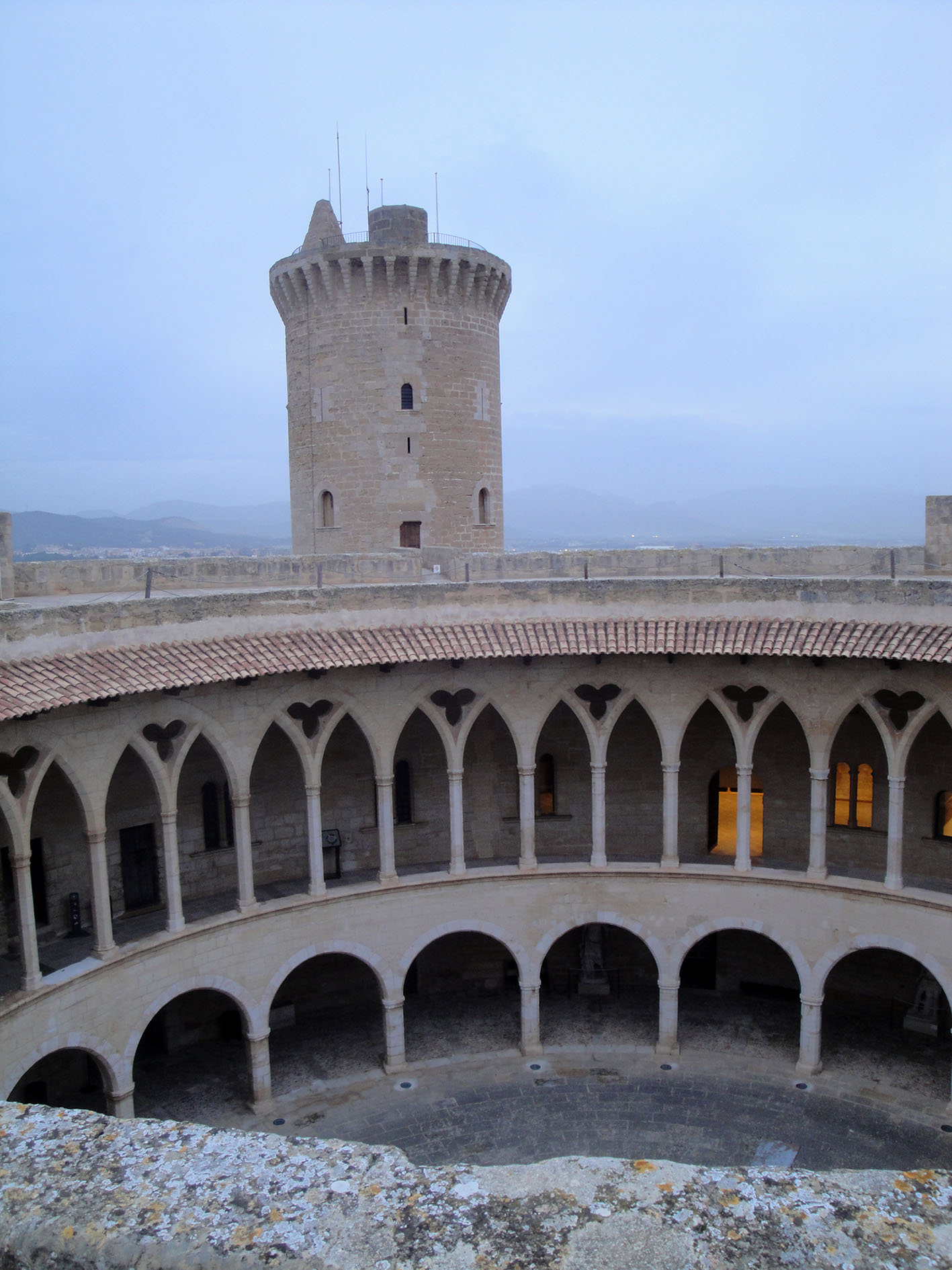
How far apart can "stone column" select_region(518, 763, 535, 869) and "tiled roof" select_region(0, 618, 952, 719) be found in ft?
10.1

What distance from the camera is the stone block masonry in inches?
173

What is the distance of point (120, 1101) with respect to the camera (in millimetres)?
19516

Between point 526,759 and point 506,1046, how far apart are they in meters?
6.44

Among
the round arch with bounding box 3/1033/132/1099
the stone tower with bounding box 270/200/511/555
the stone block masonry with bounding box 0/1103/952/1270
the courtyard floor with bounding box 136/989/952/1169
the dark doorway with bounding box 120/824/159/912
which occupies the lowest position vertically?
the courtyard floor with bounding box 136/989/952/1169

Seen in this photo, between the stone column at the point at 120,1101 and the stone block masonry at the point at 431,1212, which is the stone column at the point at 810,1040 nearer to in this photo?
the stone column at the point at 120,1101

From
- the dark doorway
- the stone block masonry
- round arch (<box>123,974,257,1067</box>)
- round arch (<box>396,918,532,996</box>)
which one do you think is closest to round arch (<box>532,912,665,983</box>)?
round arch (<box>396,918,532,996</box>)

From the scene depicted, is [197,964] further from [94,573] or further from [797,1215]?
[797,1215]

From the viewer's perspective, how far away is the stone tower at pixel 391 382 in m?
32.9

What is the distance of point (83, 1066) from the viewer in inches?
876

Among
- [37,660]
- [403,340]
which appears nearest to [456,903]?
[37,660]

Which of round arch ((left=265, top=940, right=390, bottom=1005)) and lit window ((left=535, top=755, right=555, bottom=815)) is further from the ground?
lit window ((left=535, top=755, right=555, bottom=815))

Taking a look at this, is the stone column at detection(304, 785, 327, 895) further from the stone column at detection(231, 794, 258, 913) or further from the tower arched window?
the tower arched window

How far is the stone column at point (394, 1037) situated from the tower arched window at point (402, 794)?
4.64 m

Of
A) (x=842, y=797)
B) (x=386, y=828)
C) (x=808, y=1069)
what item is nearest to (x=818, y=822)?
(x=842, y=797)
